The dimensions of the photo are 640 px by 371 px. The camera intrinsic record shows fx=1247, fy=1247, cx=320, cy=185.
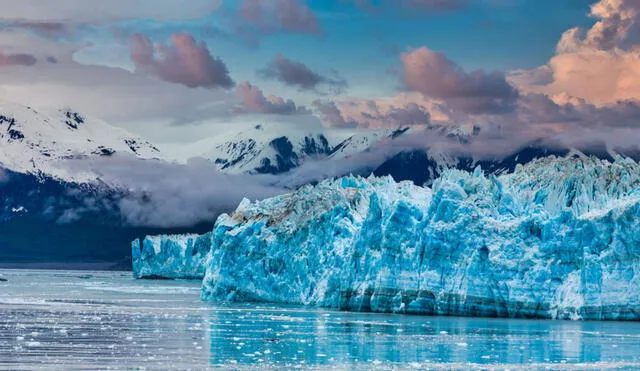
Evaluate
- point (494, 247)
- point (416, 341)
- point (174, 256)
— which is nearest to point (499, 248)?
point (494, 247)

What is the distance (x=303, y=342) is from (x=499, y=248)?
55.3ft

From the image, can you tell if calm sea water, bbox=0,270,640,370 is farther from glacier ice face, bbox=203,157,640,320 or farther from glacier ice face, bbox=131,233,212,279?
glacier ice face, bbox=131,233,212,279

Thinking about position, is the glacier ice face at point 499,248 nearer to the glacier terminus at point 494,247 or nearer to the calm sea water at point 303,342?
the glacier terminus at point 494,247

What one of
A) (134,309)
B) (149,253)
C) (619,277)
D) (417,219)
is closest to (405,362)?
(619,277)

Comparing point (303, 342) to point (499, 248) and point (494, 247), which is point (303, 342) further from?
point (499, 248)

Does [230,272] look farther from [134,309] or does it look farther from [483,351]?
[483,351]

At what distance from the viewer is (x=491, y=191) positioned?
245 feet

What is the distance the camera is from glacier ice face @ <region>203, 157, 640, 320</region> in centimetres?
6544

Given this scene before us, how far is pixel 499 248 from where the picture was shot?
68.1m

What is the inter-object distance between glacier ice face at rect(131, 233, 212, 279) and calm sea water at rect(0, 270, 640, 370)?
3836 inches

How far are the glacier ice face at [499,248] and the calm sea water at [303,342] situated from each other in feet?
5.01

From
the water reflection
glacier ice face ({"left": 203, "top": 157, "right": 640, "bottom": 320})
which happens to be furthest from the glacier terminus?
the water reflection

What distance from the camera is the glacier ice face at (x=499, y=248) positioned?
6544cm

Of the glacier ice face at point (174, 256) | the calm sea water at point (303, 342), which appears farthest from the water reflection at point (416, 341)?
the glacier ice face at point (174, 256)
